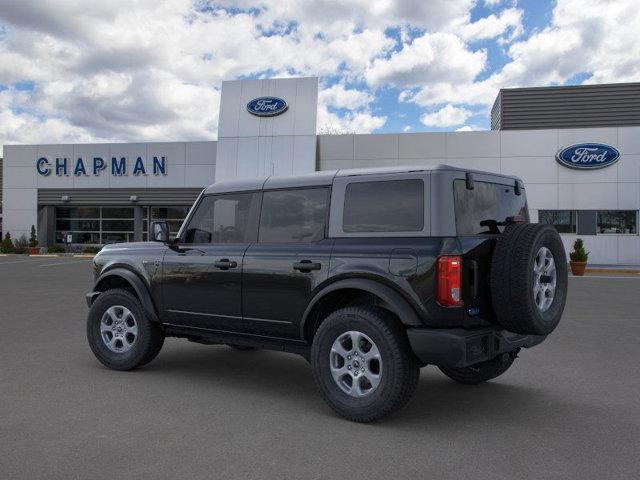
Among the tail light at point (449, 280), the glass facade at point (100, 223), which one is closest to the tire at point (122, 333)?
the tail light at point (449, 280)

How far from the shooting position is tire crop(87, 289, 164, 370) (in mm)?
5938

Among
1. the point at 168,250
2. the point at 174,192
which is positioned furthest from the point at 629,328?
the point at 174,192

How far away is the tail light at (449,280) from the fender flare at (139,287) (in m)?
3.07

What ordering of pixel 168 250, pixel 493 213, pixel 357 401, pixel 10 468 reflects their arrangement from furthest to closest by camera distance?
pixel 168 250
pixel 493 213
pixel 357 401
pixel 10 468

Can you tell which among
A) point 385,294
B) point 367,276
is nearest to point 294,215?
point 367,276

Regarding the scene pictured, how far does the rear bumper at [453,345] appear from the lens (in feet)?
13.4

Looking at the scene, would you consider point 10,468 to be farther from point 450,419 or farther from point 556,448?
point 556,448

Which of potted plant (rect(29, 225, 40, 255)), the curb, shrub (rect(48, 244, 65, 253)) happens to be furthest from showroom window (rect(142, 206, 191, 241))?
the curb

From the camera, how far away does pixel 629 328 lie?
29.2 feet

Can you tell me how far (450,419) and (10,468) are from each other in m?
3.01

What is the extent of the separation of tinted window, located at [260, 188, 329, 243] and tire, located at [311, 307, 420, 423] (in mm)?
808

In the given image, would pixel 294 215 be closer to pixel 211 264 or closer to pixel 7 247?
pixel 211 264

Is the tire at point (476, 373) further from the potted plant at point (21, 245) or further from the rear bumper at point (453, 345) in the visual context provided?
the potted plant at point (21, 245)

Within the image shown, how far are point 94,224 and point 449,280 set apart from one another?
104 feet
